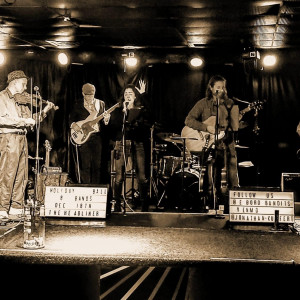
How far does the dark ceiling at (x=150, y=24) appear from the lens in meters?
6.63

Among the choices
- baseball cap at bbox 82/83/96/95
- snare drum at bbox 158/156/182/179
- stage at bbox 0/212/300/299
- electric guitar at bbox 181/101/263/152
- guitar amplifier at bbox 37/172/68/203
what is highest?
baseball cap at bbox 82/83/96/95

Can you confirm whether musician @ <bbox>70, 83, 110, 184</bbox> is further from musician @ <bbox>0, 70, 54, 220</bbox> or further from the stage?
the stage

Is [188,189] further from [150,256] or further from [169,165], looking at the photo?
[150,256]

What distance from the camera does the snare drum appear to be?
896cm

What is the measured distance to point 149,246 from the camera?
241 cm

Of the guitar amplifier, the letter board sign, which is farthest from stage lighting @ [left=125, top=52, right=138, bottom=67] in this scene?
the letter board sign

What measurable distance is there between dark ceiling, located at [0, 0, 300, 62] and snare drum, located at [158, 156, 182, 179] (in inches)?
86.6

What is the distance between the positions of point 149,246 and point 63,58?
784cm

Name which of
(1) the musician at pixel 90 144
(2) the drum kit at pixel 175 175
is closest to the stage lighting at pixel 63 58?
(1) the musician at pixel 90 144

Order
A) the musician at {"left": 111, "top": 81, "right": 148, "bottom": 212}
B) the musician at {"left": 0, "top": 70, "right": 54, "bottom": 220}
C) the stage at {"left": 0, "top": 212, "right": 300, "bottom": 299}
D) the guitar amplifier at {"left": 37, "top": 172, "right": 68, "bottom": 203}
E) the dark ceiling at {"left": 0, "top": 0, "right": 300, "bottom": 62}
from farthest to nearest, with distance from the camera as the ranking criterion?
1. the musician at {"left": 111, "top": 81, "right": 148, "bottom": 212}
2. the guitar amplifier at {"left": 37, "top": 172, "right": 68, "bottom": 203}
3. the musician at {"left": 0, "top": 70, "right": 54, "bottom": 220}
4. the dark ceiling at {"left": 0, "top": 0, "right": 300, "bottom": 62}
5. the stage at {"left": 0, "top": 212, "right": 300, "bottom": 299}

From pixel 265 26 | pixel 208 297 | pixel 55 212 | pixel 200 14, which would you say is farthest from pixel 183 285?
pixel 265 26

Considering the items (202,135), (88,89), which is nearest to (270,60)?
(202,135)

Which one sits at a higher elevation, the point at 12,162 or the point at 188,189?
the point at 12,162

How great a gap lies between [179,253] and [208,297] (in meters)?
0.27
